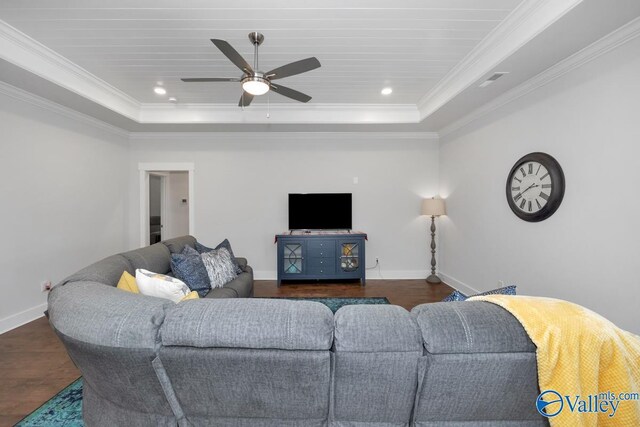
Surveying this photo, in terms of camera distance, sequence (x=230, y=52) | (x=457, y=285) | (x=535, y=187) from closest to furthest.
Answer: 1. (x=230, y=52)
2. (x=535, y=187)
3. (x=457, y=285)

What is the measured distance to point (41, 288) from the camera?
329cm

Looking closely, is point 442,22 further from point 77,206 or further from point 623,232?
point 77,206

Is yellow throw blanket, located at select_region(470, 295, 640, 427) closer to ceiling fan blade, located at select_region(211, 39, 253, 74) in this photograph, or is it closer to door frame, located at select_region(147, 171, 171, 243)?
ceiling fan blade, located at select_region(211, 39, 253, 74)

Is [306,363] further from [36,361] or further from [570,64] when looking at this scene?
[570,64]

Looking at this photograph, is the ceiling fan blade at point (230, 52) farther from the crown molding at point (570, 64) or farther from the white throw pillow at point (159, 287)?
the crown molding at point (570, 64)

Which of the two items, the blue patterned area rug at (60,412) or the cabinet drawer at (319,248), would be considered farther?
the cabinet drawer at (319,248)

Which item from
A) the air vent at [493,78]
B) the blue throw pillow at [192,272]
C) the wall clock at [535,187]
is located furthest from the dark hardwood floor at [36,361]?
the air vent at [493,78]

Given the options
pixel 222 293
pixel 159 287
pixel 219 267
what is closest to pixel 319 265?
pixel 219 267

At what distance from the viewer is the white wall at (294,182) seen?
15.6 ft

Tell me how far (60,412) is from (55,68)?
3112 mm

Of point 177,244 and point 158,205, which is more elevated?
point 158,205

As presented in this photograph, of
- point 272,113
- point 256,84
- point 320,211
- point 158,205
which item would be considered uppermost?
point 272,113

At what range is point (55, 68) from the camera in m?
2.82

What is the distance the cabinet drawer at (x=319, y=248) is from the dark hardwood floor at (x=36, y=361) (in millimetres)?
575
